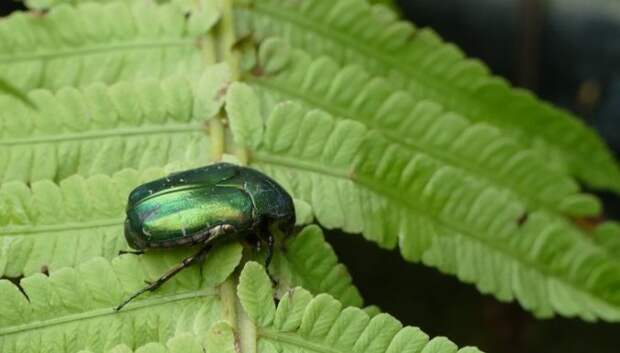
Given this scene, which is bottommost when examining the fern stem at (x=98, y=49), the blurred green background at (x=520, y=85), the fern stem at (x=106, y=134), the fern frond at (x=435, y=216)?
the blurred green background at (x=520, y=85)

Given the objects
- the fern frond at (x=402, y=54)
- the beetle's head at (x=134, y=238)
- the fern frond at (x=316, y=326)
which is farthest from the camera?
the fern frond at (x=402, y=54)

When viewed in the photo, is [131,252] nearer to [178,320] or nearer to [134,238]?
[134,238]

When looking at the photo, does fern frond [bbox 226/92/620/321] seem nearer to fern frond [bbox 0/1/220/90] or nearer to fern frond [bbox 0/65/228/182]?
fern frond [bbox 0/65/228/182]

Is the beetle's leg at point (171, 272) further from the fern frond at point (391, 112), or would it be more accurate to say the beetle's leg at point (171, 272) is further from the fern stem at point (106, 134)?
the fern frond at point (391, 112)

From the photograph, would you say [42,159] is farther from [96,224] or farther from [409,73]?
[409,73]

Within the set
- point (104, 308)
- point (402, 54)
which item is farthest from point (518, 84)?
point (104, 308)

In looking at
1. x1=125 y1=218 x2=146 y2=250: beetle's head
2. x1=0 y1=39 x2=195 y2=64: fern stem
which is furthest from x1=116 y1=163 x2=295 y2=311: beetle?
x1=0 y1=39 x2=195 y2=64: fern stem

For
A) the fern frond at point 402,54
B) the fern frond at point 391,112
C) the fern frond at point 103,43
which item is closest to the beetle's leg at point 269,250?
the fern frond at point 391,112

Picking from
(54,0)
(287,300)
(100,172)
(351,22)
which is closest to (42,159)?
(100,172)
